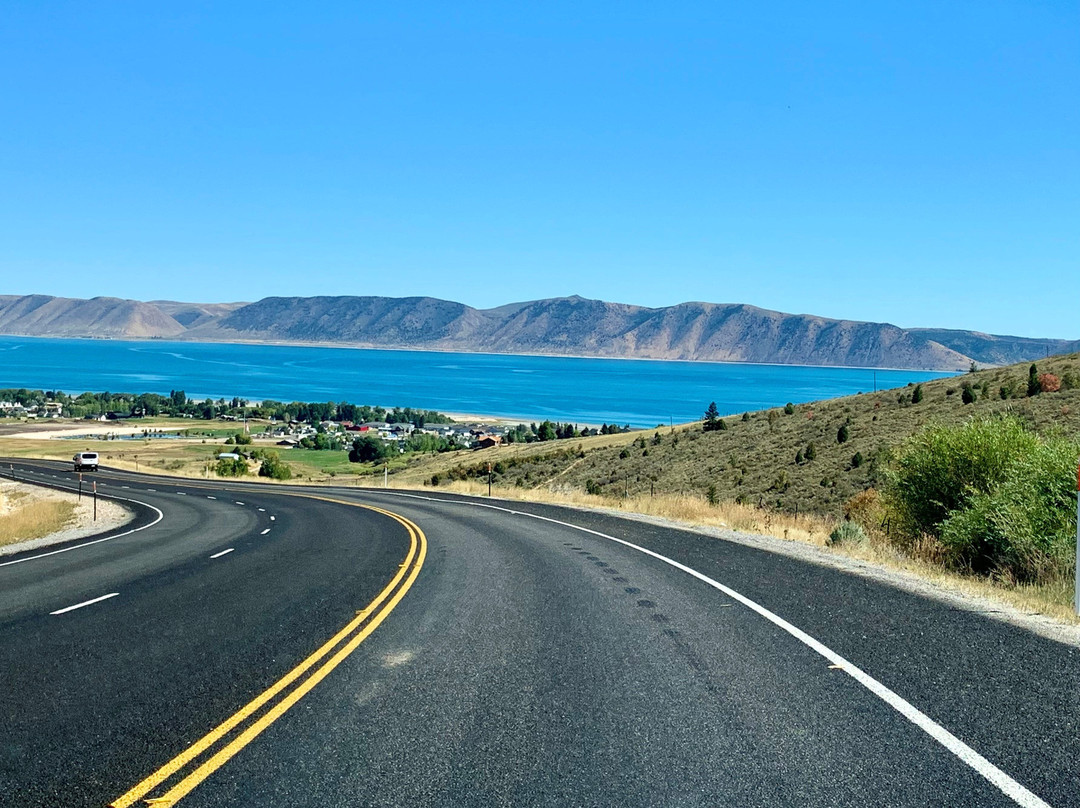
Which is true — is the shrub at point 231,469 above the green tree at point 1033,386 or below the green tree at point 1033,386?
below

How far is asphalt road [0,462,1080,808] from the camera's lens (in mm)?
4742

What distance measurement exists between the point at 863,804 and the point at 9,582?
12495mm

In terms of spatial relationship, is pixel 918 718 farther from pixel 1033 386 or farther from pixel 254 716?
pixel 1033 386

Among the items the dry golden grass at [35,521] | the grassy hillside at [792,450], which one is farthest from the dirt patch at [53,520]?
the grassy hillside at [792,450]

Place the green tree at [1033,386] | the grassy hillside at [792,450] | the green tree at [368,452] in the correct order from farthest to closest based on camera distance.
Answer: the green tree at [368,452] < the green tree at [1033,386] < the grassy hillside at [792,450]

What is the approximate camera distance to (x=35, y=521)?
26.2 metres

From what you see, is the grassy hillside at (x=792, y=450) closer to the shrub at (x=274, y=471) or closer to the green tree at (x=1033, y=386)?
the green tree at (x=1033, y=386)

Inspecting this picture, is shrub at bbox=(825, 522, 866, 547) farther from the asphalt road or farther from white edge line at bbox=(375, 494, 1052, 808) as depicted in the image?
white edge line at bbox=(375, 494, 1052, 808)

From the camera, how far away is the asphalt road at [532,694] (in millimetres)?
4742

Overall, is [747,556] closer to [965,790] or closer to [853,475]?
[965,790]

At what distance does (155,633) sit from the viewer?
8789 millimetres

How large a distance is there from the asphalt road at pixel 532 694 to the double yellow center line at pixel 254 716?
3 centimetres

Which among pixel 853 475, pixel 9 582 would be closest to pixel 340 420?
pixel 853 475

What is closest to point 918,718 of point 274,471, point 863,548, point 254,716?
point 254,716
